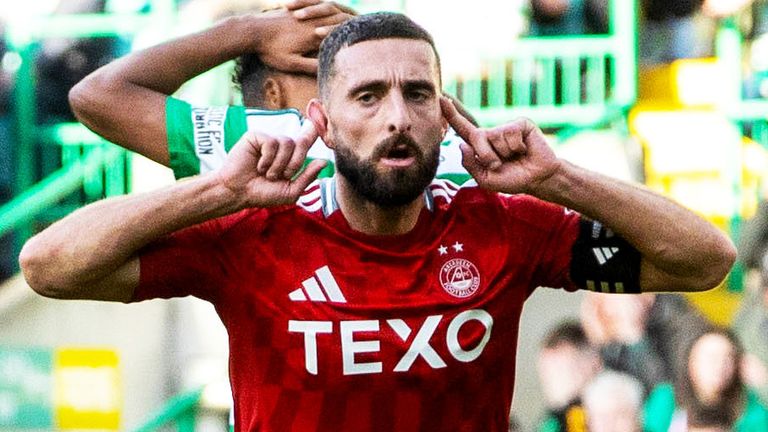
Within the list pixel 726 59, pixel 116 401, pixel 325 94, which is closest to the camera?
pixel 325 94

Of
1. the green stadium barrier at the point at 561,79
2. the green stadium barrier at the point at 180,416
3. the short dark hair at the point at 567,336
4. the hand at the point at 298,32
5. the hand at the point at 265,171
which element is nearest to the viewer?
the hand at the point at 265,171

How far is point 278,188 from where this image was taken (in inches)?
164

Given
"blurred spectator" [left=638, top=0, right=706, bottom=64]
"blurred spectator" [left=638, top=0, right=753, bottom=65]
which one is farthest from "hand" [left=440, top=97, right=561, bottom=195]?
"blurred spectator" [left=638, top=0, right=706, bottom=64]

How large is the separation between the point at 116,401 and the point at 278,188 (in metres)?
6.56

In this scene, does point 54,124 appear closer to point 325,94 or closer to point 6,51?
point 6,51

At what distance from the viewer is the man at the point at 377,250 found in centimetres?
421

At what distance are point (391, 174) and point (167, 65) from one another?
5.07 feet

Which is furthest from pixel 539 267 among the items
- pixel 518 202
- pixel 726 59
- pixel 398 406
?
pixel 726 59

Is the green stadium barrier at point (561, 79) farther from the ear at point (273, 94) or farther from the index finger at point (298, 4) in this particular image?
the index finger at point (298, 4)

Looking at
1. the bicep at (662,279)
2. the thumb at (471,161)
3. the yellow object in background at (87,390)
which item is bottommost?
the yellow object in background at (87,390)

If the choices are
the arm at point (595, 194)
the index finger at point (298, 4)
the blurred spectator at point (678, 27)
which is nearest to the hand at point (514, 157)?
the arm at point (595, 194)

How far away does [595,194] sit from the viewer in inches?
168

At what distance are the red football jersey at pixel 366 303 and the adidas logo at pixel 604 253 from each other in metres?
0.08

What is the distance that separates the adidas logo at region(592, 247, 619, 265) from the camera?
444 cm
